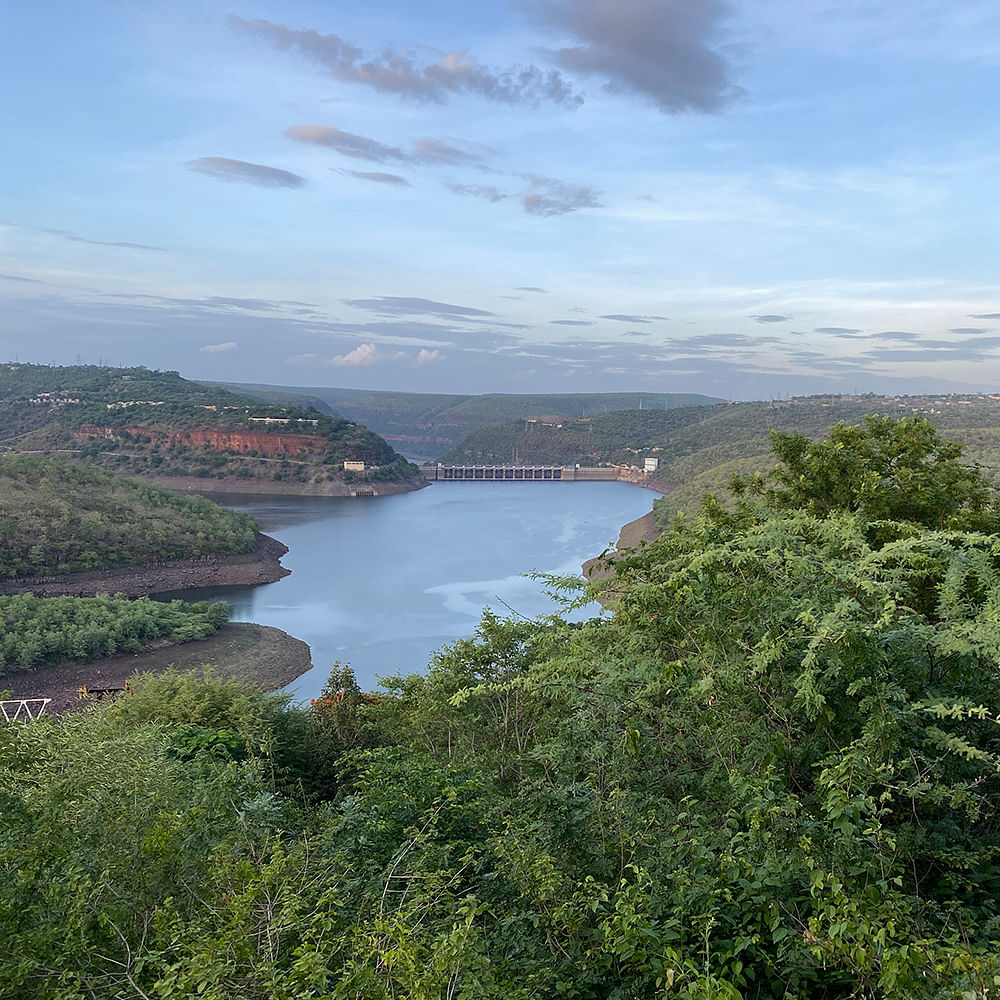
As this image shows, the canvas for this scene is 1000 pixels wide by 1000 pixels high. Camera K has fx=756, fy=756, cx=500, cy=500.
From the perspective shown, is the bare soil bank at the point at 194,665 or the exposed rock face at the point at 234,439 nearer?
the bare soil bank at the point at 194,665

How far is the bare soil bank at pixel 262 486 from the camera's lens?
Answer: 7700cm

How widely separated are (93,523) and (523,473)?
68.0 meters

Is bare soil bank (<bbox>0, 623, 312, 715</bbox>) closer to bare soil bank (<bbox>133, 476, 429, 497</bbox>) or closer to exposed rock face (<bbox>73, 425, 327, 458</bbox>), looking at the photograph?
bare soil bank (<bbox>133, 476, 429, 497</bbox>)

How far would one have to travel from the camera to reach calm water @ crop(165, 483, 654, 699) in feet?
105

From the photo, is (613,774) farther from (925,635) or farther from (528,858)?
(925,635)

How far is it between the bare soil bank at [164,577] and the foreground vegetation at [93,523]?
0.64m

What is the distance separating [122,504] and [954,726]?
49.6 meters

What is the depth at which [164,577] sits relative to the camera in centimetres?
4072

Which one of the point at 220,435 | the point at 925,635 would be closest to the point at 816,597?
the point at 925,635

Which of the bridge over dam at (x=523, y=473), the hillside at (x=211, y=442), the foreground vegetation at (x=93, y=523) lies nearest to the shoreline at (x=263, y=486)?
the hillside at (x=211, y=442)

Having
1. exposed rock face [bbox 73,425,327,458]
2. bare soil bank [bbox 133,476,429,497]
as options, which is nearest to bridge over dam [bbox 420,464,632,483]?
exposed rock face [bbox 73,425,327,458]

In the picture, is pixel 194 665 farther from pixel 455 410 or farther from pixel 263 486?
pixel 455 410

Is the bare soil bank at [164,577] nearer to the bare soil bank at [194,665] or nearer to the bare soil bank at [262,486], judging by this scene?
the bare soil bank at [194,665]

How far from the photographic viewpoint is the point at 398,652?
30312mm
